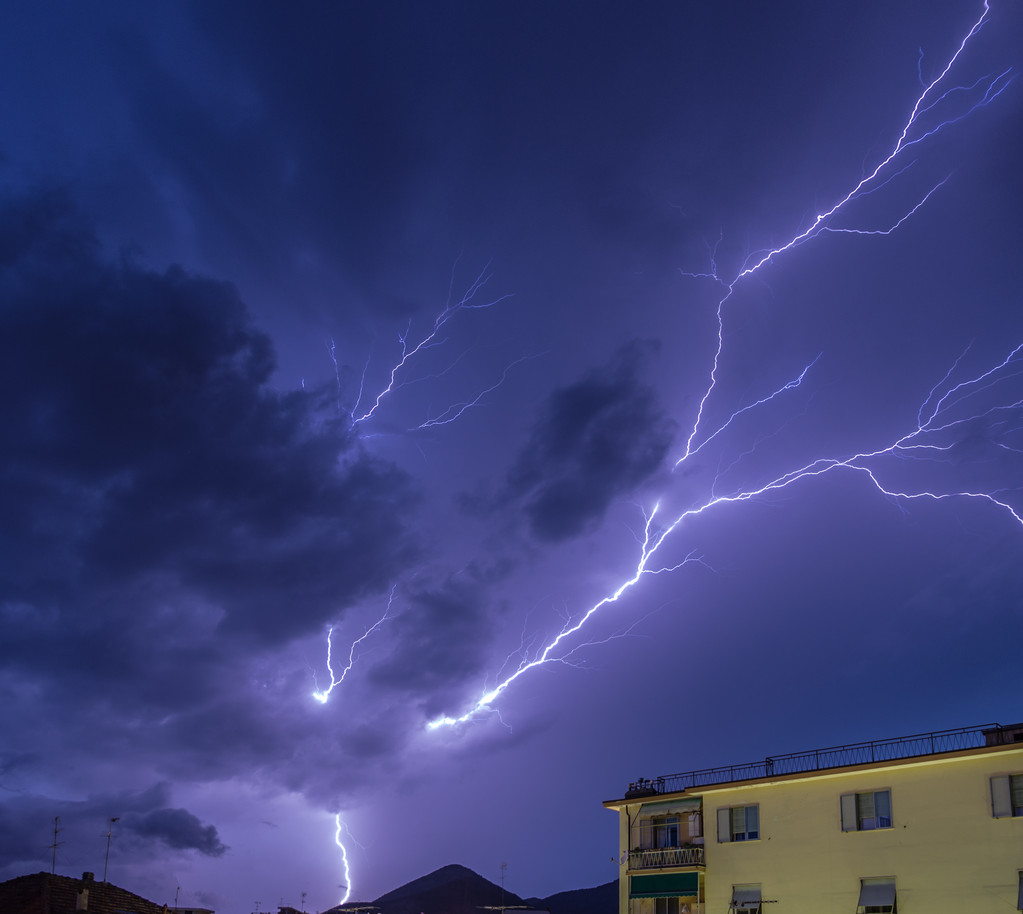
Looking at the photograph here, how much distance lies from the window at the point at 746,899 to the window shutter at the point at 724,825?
1.42 meters

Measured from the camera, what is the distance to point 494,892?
4884 inches

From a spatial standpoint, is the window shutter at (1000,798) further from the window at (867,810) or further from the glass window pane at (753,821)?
the glass window pane at (753,821)

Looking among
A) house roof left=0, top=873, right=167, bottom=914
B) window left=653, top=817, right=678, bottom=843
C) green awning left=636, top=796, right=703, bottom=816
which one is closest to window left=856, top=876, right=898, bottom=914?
green awning left=636, top=796, right=703, bottom=816

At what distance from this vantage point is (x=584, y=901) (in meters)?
126

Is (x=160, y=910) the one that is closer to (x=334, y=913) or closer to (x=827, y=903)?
(x=334, y=913)

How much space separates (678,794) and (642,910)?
432 cm

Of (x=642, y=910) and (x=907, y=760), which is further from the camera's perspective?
(x=642, y=910)

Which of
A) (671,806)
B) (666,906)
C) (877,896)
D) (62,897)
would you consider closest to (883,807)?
(877,896)

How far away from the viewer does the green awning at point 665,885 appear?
29.4 metres

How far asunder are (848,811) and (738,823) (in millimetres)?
4184

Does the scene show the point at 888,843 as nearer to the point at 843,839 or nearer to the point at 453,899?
the point at 843,839

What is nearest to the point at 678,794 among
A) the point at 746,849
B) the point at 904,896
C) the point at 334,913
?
the point at 746,849

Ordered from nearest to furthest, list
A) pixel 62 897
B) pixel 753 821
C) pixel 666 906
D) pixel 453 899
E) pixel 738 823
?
pixel 753 821 → pixel 738 823 → pixel 666 906 → pixel 62 897 → pixel 453 899

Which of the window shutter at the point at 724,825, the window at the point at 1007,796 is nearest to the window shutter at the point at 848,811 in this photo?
the window at the point at 1007,796
